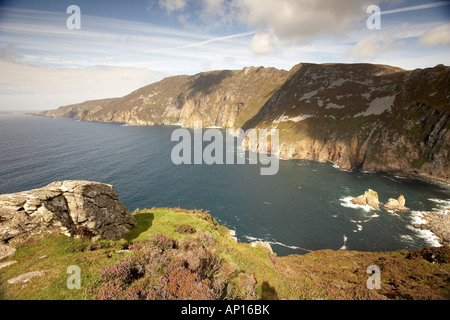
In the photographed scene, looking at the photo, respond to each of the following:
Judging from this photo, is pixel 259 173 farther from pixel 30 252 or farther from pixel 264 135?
pixel 30 252

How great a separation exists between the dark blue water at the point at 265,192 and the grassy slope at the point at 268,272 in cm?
2232

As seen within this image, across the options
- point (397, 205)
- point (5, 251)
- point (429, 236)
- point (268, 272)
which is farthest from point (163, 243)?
point (397, 205)

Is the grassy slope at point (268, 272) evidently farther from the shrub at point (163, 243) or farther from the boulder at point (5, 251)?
the shrub at point (163, 243)

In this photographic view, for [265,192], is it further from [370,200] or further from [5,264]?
[5,264]

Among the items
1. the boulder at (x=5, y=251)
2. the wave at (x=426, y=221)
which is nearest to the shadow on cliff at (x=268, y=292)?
the boulder at (x=5, y=251)

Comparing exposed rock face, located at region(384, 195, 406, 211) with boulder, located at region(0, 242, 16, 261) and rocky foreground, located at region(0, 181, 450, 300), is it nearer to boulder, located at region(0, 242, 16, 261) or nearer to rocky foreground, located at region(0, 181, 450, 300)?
rocky foreground, located at region(0, 181, 450, 300)

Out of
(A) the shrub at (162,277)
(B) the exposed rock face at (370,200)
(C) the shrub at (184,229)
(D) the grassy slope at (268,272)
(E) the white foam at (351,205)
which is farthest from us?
(B) the exposed rock face at (370,200)

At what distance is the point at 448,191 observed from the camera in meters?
62.2

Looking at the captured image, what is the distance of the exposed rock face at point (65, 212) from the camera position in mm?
13234

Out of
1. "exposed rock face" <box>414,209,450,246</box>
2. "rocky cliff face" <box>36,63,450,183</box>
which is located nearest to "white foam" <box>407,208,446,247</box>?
"exposed rock face" <box>414,209,450,246</box>

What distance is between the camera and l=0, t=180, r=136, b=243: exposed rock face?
13.2 m

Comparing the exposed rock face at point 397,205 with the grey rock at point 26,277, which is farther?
the exposed rock face at point 397,205

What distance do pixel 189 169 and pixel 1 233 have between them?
72.1 meters

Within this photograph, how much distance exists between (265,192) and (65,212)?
5558 cm
